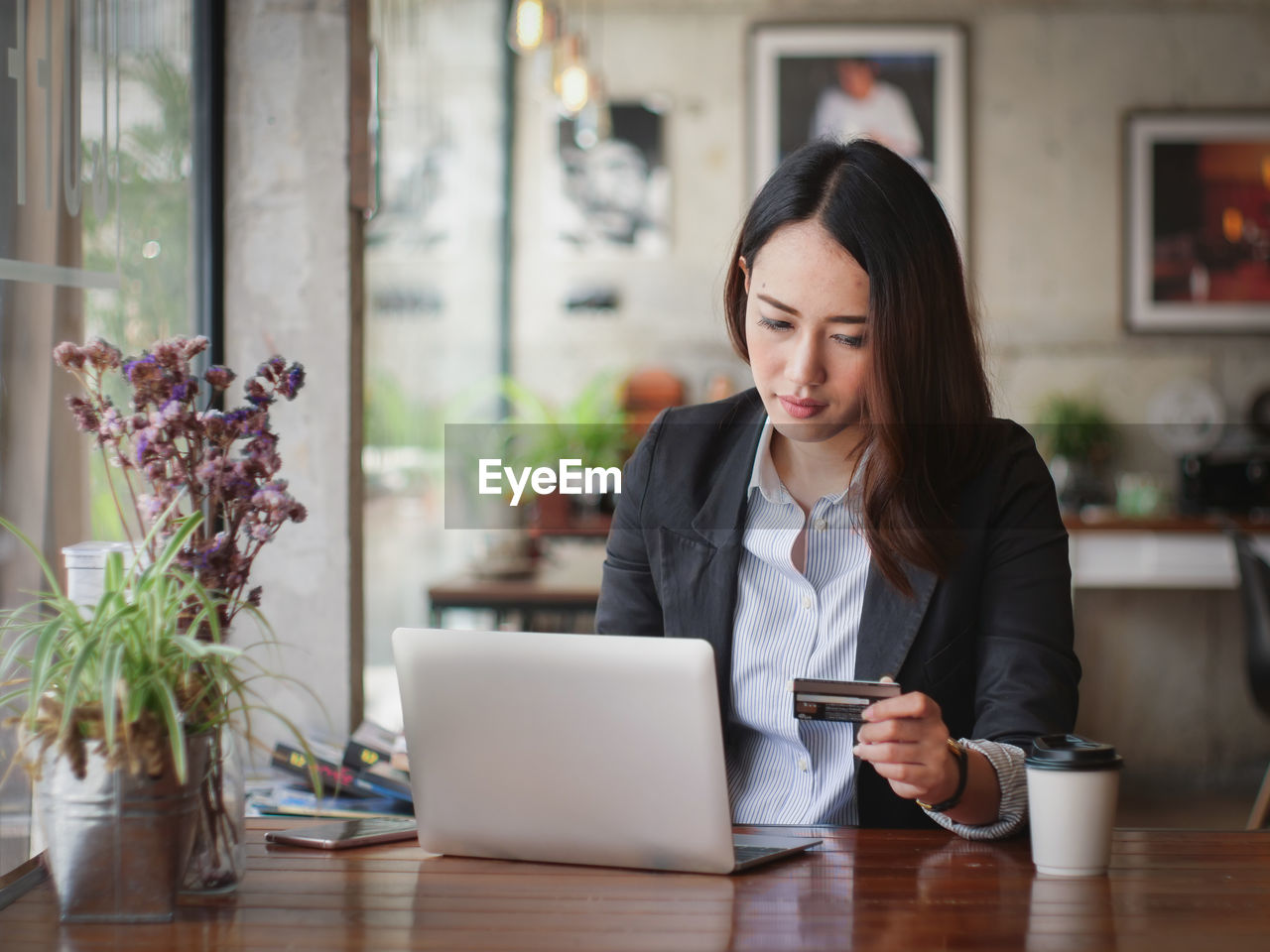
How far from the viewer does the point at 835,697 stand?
1271 mm

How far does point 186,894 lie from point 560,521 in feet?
11.8

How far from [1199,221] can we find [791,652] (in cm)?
449

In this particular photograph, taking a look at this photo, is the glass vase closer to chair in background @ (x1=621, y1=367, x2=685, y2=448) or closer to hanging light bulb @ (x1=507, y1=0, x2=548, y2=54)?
hanging light bulb @ (x1=507, y1=0, x2=548, y2=54)

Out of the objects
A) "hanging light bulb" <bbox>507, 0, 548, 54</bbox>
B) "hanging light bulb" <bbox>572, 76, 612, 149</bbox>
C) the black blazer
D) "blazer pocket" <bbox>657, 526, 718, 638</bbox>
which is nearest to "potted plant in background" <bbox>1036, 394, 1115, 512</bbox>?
"hanging light bulb" <bbox>572, 76, 612, 149</bbox>

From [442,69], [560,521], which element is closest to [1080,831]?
[560,521]

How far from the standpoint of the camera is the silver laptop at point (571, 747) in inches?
48.0

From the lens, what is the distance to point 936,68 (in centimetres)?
547

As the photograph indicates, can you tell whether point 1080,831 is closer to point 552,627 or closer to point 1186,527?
point 552,627

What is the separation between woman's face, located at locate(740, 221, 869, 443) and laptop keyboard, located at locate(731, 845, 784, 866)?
57cm

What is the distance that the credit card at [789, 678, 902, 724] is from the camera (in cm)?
124

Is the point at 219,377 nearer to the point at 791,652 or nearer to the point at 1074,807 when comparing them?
the point at 791,652

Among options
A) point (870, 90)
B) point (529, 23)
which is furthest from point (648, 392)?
point (529, 23)

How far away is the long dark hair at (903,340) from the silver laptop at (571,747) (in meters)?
0.54

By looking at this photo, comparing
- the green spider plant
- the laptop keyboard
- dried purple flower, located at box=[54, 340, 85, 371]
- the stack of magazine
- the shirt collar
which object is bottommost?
the stack of magazine
